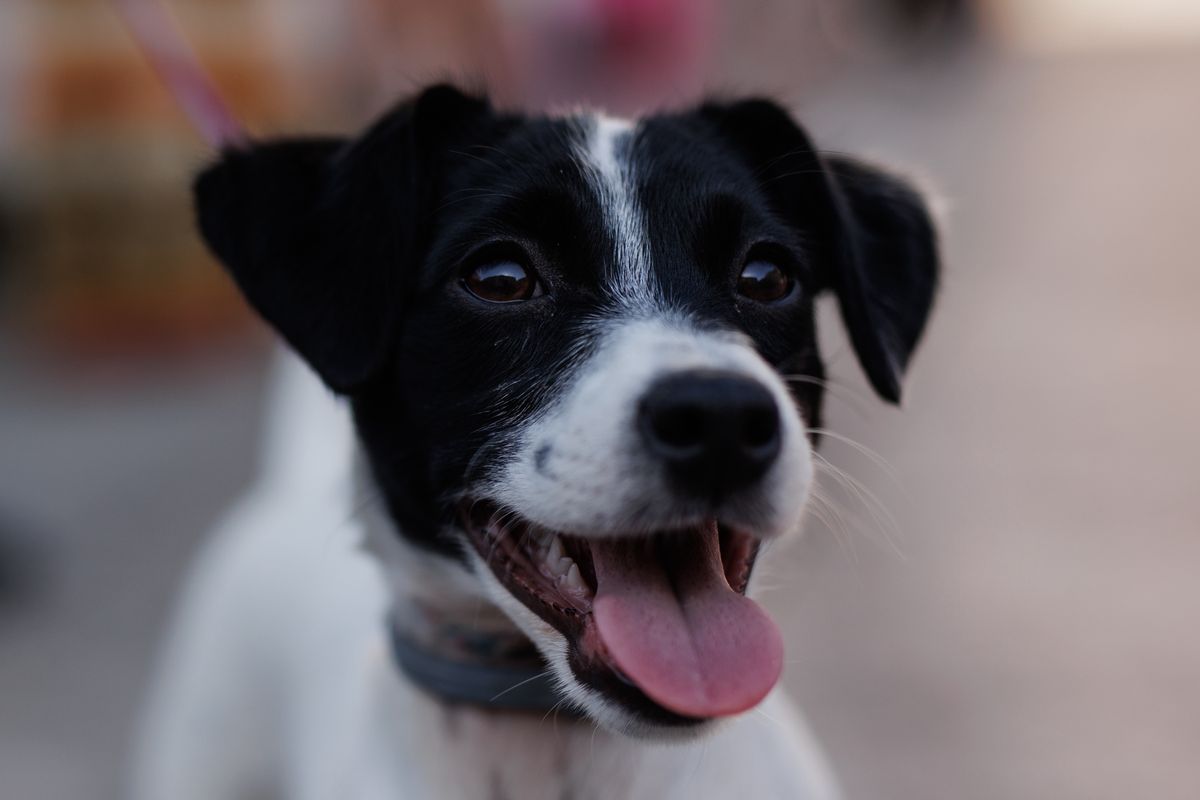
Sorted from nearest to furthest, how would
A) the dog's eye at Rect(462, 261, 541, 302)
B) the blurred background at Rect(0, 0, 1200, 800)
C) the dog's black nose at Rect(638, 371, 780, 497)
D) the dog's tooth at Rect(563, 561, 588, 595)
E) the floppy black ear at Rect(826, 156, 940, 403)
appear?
the dog's black nose at Rect(638, 371, 780, 497)
the dog's tooth at Rect(563, 561, 588, 595)
the dog's eye at Rect(462, 261, 541, 302)
the floppy black ear at Rect(826, 156, 940, 403)
the blurred background at Rect(0, 0, 1200, 800)

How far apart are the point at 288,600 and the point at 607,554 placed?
3.60 ft

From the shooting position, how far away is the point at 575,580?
1927mm

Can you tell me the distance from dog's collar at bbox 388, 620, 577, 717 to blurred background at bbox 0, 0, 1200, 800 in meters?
0.48

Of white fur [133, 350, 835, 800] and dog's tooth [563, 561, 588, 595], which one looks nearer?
dog's tooth [563, 561, 588, 595]

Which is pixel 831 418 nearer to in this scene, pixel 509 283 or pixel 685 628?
pixel 509 283

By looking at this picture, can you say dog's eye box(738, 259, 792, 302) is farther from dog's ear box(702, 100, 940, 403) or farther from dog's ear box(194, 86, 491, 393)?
dog's ear box(194, 86, 491, 393)

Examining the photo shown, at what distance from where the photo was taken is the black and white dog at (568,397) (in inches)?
70.6

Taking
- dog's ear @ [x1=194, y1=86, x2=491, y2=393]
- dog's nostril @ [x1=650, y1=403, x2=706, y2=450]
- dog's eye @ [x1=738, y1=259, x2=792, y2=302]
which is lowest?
dog's eye @ [x1=738, y1=259, x2=792, y2=302]

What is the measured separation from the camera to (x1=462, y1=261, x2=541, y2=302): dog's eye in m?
2.01

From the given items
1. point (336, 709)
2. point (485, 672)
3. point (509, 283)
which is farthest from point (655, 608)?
point (336, 709)

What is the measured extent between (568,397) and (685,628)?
35 cm

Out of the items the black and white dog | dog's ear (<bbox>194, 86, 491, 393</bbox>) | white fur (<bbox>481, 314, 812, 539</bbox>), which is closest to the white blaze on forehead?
the black and white dog

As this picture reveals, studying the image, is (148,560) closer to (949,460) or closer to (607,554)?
(949,460)

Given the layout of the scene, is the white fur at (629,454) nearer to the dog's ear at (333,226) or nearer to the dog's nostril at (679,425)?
the dog's nostril at (679,425)
